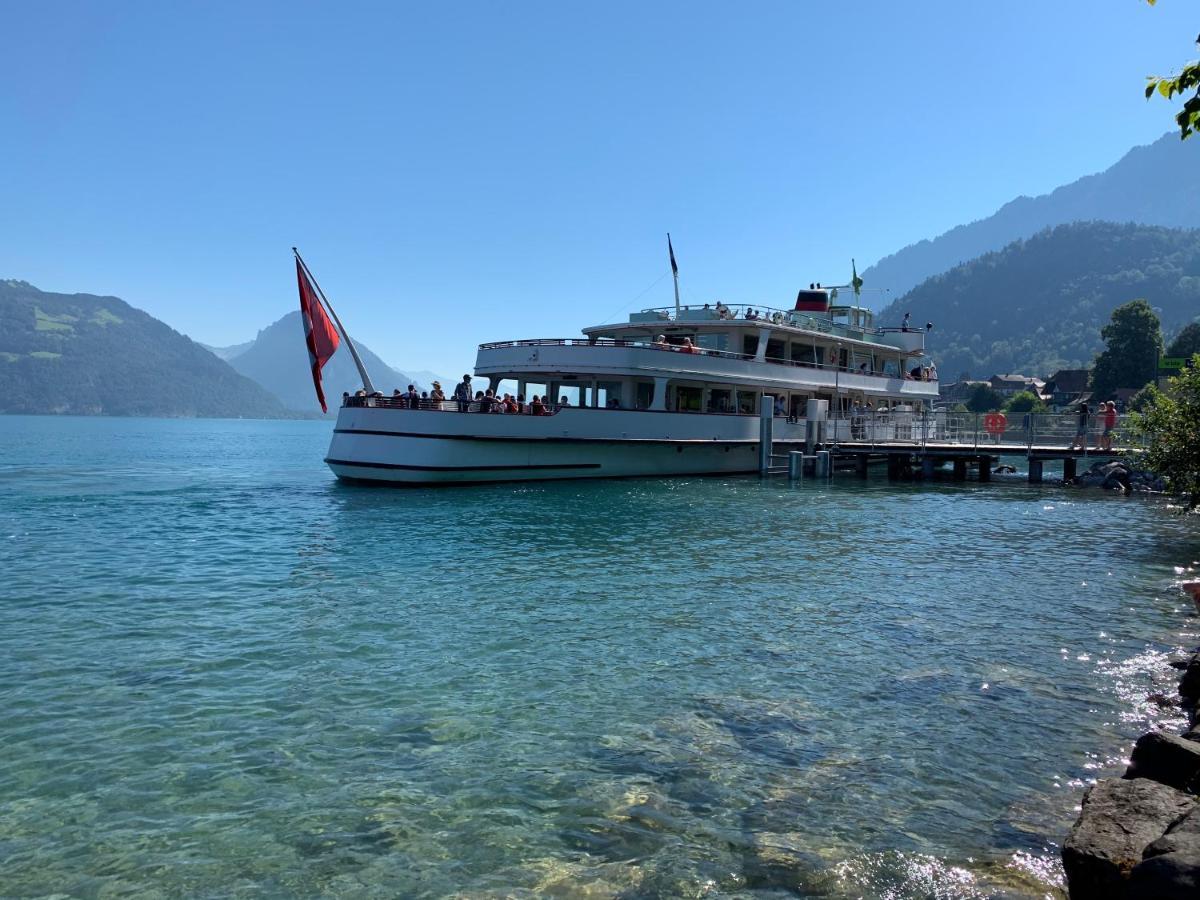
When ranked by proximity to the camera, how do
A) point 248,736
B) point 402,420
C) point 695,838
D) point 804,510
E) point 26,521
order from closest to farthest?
1. point 695,838
2. point 248,736
3. point 26,521
4. point 804,510
5. point 402,420

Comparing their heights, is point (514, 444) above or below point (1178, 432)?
below

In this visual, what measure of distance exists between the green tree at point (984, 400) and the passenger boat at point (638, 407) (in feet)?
385

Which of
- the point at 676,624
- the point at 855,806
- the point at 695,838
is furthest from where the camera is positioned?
the point at 676,624

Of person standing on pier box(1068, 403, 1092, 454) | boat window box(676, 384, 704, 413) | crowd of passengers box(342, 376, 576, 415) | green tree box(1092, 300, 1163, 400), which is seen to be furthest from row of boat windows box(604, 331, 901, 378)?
green tree box(1092, 300, 1163, 400)

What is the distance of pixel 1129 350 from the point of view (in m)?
94.9

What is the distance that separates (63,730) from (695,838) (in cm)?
562

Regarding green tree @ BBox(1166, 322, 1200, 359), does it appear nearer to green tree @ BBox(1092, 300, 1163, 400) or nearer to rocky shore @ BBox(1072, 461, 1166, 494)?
green tree @ BBox(1092, 300, 1163, 400)

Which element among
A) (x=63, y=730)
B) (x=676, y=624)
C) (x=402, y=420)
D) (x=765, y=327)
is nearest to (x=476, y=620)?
(x=676, y=624)

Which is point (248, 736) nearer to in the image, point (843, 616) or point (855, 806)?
point (855, 806)

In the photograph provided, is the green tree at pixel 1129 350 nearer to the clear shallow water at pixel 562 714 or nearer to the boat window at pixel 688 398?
the boat window at pixel 688 398

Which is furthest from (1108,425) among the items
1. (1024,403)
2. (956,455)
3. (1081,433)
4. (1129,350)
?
(1024,403)

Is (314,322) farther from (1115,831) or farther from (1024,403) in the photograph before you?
(1024,403)

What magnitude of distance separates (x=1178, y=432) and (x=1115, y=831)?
46.6 ft

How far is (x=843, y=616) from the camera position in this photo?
11383 mm
